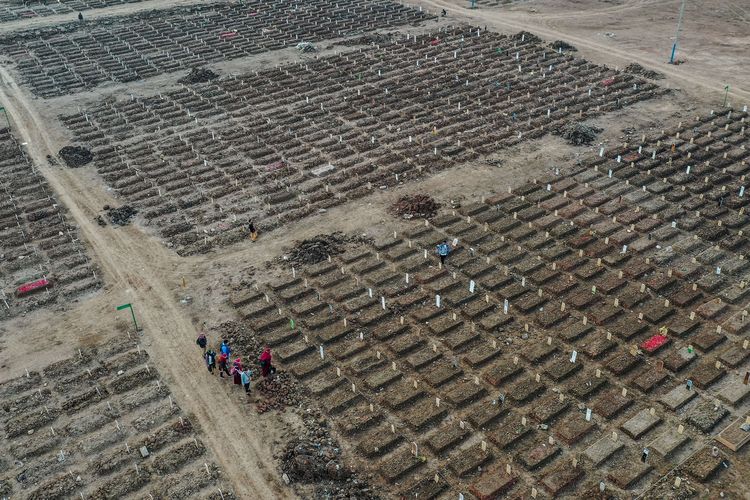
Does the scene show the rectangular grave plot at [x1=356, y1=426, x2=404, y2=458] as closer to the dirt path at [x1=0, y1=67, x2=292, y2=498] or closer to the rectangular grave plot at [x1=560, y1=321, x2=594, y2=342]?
the dirt path at [x1=0, y1=67, x2=292, y2=498]

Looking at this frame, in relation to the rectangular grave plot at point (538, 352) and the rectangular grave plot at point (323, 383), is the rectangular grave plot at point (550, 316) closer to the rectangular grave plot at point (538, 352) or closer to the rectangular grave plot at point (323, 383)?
the rectangular grave plot at point (538, 352)

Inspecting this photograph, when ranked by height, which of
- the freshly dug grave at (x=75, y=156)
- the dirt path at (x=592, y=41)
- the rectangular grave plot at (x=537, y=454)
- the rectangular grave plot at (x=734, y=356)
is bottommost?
the freshly dug grave at (x=75, y=156)

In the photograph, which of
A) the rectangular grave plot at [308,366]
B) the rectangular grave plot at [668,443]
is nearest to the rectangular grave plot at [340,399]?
the rectangular grave plot at [308,366]

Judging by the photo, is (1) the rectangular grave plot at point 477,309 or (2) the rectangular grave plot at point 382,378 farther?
(1) the rectangular grave plot at point 477,309

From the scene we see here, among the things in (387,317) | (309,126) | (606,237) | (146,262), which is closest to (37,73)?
(309,126)

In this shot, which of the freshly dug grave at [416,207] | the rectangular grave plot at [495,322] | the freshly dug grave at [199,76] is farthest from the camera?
the freshly dug grave at [199,76]

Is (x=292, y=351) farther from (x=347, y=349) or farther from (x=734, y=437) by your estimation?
(x=734, y=437)
